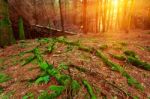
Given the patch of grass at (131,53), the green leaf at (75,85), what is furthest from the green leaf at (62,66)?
the patch of grass at (131,53)

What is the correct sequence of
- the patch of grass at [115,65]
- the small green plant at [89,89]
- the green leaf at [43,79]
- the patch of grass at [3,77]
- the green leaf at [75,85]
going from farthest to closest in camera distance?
the patch of grass at [3,77] → the patch of grass at [115,65] → the green leaf at [43,79] → the green leaf at [75,85] → the small green plant at [89,89]

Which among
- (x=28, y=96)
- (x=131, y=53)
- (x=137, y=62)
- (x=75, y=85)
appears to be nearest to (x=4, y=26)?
(x=28, y=96)

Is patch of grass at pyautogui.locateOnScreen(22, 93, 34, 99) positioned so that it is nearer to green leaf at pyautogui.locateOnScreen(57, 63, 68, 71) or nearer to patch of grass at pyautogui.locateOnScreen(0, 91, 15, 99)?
patch of grass at pyautogui.locateOnScreen(0, 91, 15, 99)

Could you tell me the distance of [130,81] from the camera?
19.0ft

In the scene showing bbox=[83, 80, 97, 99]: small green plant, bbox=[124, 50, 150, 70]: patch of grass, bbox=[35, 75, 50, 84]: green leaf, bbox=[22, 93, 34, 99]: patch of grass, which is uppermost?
bbox=[124, 50, 150, 70]: patch of grass

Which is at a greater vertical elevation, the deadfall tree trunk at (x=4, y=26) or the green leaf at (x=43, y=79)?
the deadfall tree trunk at (x=4, y=26)

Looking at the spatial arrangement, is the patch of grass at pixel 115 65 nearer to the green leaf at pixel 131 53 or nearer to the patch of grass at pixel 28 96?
the green leaf at pixel 131 53

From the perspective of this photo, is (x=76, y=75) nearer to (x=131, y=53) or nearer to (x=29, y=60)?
(x=29, y=60)

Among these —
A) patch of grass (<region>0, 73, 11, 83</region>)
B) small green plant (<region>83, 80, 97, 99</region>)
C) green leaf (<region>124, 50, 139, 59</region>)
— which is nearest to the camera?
small green plant (<region>83, 80, 97, 99</region>)

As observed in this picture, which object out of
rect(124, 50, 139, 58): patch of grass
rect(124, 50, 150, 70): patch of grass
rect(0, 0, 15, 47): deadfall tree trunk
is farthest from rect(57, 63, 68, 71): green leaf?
rect(0, 0, 15, 47): deadfall tree trunk

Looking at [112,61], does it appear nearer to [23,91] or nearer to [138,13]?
[23,91]

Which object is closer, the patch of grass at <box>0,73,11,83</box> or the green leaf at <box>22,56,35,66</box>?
the patch of grass at <box>0,73,11,83</box>

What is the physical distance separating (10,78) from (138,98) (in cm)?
415

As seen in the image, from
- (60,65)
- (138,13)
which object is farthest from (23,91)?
(138,13)
